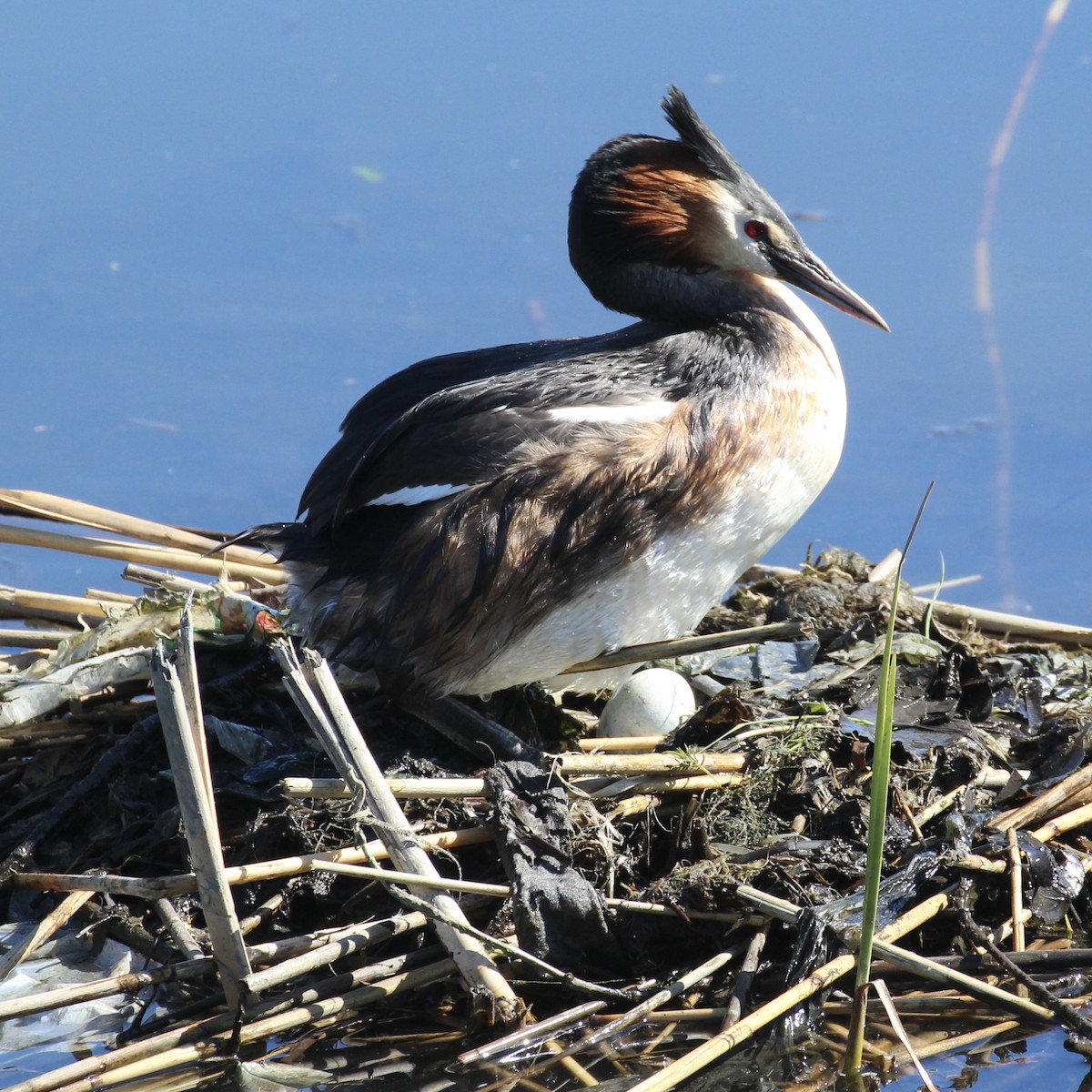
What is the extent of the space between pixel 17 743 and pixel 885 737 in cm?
216

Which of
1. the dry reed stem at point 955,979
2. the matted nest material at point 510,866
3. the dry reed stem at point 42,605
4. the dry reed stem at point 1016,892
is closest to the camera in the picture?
the dry reed stem at point 955,979

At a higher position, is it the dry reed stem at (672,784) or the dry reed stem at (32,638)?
the dry reed stem at (32,638)

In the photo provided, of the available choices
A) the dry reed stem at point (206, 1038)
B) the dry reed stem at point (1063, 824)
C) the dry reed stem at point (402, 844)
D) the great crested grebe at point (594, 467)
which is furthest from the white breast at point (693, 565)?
the dry reed stem at point (1063, 824)

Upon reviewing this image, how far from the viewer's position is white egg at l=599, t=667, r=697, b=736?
355 cm

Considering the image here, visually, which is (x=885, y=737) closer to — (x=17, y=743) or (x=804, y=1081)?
(x=804, y=1081)

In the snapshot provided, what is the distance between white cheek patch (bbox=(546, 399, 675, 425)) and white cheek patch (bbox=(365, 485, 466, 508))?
0.27 meters

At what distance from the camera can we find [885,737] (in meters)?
2.39

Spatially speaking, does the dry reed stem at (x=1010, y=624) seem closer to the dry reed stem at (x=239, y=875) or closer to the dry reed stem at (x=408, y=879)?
the dry reed stem at (x=239, y=875)

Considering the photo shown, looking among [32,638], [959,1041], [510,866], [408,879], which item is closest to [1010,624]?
[959,1041]

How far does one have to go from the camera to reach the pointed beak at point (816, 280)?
3.85m

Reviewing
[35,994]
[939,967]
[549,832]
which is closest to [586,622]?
[549,832]

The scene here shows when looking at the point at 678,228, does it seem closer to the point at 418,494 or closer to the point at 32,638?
the point at 418,494

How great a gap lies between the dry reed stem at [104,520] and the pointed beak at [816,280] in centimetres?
156

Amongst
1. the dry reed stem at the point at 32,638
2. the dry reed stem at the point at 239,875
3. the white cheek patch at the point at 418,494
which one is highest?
the white cheek patch at the point at 418,494
